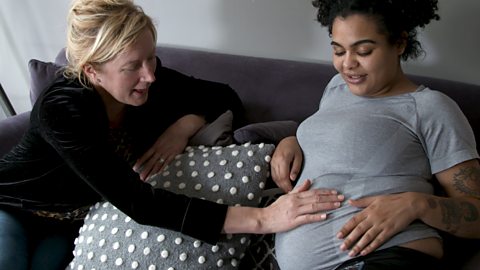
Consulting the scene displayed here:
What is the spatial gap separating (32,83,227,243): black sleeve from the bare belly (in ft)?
1.49

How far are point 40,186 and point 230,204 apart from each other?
0.58 m

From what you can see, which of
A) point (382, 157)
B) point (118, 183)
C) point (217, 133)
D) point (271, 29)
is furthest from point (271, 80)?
point (118, 183)

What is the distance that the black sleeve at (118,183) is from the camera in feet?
3.77

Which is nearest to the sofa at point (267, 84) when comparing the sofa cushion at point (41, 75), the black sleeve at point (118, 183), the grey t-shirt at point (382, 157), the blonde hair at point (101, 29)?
the sofa cushion at point (41, 75)

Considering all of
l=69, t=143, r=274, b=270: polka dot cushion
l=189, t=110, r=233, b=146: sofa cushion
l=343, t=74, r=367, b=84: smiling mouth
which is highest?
l=343, t=74, r=367, b=84: smiling mouth

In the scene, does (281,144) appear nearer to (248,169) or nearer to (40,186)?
(248,169)

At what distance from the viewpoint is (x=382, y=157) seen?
1.14 metres

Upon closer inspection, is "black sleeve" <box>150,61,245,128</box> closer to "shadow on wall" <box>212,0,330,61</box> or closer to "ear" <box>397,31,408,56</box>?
"shadow on wall" <box>212,0,330,61</box>

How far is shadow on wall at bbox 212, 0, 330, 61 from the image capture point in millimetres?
Answer: 1687

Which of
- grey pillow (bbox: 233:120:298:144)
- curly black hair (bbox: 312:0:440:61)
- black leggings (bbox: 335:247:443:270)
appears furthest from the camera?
grey pillow (bbox: 233:120:298:144)

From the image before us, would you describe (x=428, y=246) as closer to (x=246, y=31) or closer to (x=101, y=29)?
(x=101, y=29)

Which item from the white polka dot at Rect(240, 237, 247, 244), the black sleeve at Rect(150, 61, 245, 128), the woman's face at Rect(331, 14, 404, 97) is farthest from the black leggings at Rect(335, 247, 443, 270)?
the black sleeve at Rect(150, 61, 245, 128)

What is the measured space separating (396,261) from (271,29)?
3.39 ft

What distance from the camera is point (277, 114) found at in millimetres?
1619
